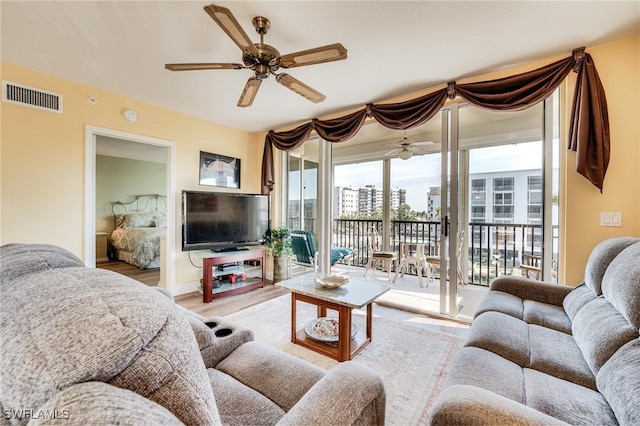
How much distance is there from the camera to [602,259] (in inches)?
61.5

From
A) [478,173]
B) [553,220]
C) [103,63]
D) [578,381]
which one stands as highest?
[103,63]

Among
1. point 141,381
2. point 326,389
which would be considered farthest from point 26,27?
point 326,389

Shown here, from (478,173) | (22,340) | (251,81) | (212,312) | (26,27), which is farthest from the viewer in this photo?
(478,173)

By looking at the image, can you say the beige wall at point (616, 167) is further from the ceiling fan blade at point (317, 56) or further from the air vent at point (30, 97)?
the air vent at point (30, 97)

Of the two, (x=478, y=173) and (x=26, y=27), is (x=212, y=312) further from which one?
(x=478, y=173)

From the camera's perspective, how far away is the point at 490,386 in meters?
1.04

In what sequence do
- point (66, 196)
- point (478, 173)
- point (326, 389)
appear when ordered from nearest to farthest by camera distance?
point (326, 389), point (66, 196), point (478, 173)

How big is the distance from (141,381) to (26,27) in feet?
9.36

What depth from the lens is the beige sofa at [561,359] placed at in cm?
80

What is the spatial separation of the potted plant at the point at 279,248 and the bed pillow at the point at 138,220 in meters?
3.52

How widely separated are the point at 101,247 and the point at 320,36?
611cm

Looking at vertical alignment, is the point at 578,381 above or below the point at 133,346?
below

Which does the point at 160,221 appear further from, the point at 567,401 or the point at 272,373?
the point at 567,401

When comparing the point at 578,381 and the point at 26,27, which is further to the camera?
the point at 26,27
